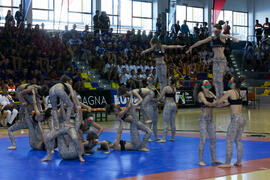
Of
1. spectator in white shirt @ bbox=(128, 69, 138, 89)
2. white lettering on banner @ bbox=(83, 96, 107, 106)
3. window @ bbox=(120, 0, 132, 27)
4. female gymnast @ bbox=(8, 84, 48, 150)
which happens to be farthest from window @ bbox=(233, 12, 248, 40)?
female gymnast @ bbox=(8, 84, 48, 150)

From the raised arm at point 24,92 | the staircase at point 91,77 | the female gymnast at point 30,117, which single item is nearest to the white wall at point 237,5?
the staircase at point 91,77

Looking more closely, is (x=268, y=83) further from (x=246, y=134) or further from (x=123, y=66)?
(x=246, y=134)

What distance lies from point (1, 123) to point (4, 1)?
13136mm

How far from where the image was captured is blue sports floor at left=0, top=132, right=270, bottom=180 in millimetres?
7746

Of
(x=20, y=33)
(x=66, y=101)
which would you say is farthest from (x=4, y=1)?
(x=66, y=101)

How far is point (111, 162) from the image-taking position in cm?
900

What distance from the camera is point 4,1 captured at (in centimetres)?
2717

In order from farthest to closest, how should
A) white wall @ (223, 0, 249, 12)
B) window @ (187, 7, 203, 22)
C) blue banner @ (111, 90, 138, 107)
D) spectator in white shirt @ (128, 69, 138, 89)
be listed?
white wall @ (223, 0, 249, 12) < window @ (187, 7, 203, 22) < spectator in white shirt @ (128, 69, 138, 89) < blue banner @ (111, 90, 138, 107)

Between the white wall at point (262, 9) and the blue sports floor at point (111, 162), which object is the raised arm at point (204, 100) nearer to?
the blue sports floor at point (111, 162)

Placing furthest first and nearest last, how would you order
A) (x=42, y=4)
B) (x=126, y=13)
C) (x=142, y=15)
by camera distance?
(x=142, y=15) < (x=126, y=13) < (x=42, y=4)

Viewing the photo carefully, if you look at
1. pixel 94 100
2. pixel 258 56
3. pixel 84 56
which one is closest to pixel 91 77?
pixel 84 56

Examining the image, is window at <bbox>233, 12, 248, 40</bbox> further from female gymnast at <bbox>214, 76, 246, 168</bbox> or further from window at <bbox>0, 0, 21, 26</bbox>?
female gymnast at <bbox>214, 76, 246, 168</bbox>

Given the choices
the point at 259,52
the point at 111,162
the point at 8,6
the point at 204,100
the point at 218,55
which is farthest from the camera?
the point at 259,52

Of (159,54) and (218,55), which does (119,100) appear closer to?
(159,54)
